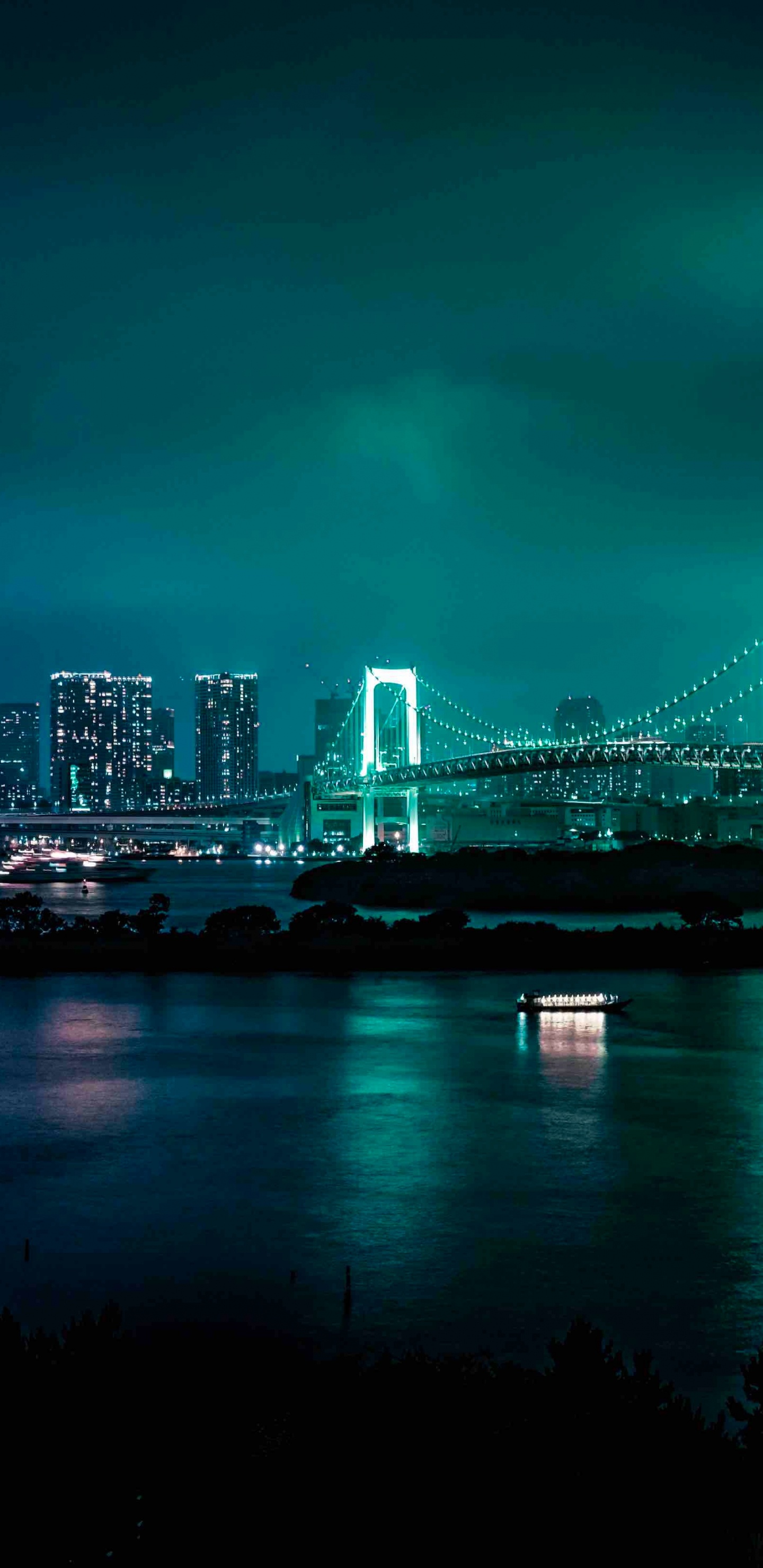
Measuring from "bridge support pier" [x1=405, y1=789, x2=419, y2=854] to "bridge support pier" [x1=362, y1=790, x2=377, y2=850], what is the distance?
1.29 metres

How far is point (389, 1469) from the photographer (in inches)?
162

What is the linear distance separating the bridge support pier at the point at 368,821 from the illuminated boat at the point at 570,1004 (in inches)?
1153

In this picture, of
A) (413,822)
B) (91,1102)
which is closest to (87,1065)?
(91,1102)

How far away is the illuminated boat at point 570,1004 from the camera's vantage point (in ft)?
52.6

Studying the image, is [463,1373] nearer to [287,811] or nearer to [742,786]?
[742,786]

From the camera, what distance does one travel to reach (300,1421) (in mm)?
4473

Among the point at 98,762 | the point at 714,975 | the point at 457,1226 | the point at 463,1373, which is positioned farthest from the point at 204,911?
the point at 98,762

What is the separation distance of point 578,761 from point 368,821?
11.6m

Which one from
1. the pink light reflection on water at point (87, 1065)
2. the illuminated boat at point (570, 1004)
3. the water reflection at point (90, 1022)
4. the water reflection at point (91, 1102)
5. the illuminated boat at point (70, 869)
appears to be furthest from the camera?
the illuminated boat at point (70, 869)

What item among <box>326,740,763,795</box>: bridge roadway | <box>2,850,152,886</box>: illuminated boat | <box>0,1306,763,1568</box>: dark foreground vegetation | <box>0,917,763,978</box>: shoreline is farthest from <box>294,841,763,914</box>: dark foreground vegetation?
<box>0,1306,763,1568</box>: dark foreground vegetation

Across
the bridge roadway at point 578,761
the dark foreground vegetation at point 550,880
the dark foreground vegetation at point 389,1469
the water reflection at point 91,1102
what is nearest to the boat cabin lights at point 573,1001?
the water reflection at point 91,1102

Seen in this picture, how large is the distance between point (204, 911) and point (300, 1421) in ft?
84.7

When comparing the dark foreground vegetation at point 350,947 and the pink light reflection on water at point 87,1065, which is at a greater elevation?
the dark foreground vegetation at point 350,947

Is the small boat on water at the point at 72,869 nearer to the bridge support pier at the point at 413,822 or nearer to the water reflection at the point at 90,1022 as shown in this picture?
the bridge support pier at the point at 413,822
